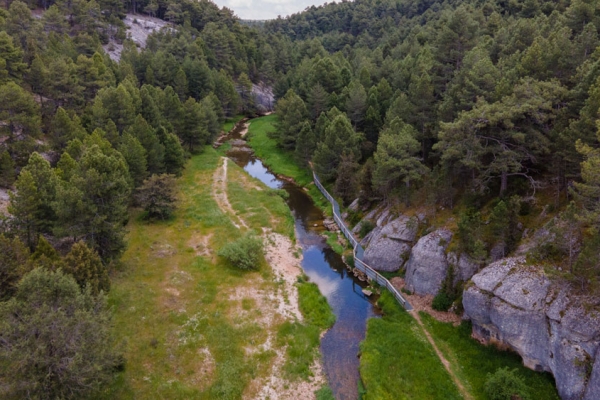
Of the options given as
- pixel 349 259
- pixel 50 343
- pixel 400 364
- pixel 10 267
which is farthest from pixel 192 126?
pixel 400 364

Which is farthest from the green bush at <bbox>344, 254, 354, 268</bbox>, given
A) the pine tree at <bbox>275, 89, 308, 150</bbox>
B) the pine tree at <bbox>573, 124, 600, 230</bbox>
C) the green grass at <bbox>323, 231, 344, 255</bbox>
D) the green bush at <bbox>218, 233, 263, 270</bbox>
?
the pine tree at <bbox>275, 89, 308, 150</bbox>

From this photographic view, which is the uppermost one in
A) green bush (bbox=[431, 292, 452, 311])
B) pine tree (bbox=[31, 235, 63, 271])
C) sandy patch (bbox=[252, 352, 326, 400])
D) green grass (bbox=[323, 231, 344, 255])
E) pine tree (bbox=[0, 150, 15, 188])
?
pine tree (bbox=[0, 150, 15, 188])

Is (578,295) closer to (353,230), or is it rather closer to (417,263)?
(417,263)

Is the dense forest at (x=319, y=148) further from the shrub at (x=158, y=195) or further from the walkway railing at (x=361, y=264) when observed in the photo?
the walkway railing at (x=361, y=264)

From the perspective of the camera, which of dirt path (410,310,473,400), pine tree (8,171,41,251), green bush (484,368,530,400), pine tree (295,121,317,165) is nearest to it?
green bush (484,368,530,400)

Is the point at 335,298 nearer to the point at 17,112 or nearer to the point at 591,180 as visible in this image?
the point at 591,180

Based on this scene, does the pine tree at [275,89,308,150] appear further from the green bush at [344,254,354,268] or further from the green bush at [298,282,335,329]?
the green bush at [298,282,335,329]

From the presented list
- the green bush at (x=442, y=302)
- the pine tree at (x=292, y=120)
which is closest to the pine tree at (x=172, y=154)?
the pine tree at (x=292, y=120)
